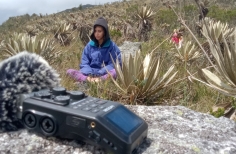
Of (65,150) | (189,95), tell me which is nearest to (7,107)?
(65,150)

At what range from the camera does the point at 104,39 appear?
5.10m

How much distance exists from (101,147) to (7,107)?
1.48ft

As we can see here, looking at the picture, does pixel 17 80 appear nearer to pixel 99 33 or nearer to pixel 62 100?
pixel 62 100

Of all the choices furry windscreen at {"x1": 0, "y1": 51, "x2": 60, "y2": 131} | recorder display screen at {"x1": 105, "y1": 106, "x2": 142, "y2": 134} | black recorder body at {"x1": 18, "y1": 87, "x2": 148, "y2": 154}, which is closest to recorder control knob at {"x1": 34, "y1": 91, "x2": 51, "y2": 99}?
black recorder body at {"x1": 18, "y1": 87, "x2": 148, "y2": 154}

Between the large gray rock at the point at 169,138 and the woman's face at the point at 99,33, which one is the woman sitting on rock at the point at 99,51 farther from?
the large gray rock at the point at 169,138

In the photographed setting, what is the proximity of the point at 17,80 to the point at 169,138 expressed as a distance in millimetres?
742

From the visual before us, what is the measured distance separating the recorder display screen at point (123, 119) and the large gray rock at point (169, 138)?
0.44 feet

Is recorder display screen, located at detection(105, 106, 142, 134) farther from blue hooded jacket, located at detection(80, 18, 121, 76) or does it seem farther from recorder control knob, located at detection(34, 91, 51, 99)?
blue hooded jacket, located at detection(80, 18, 121, 76)

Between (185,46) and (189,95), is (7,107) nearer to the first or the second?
(189,95)

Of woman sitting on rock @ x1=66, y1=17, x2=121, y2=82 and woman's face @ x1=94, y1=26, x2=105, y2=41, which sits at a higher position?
woman's face @ x1=94, y1=26, x2=105, y2=41

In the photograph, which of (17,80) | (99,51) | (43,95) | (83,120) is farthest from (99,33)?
(83,120)

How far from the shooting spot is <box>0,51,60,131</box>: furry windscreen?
4.40 ft

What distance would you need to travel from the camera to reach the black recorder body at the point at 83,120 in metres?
1.17

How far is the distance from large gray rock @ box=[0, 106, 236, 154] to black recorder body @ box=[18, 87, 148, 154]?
0.05 m
